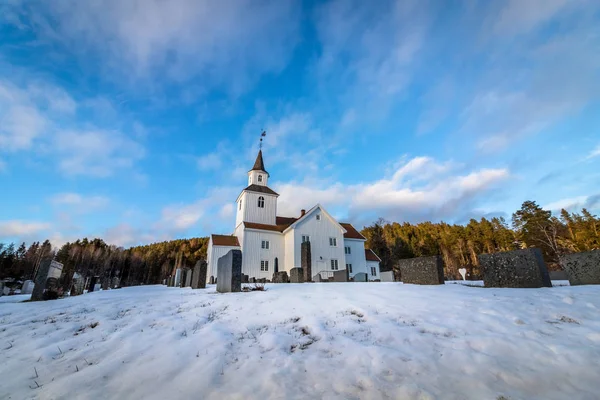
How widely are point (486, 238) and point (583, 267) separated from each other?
5959cm

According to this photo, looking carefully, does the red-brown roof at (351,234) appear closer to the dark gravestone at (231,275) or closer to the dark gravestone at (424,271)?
the dark gravestone at (424,271)

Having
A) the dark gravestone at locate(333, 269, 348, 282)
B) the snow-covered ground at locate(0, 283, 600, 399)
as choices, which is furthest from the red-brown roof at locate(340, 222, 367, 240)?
the snow-covered ground at locate(0, 283, 600, 399)

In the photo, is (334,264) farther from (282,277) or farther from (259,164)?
(259,164)

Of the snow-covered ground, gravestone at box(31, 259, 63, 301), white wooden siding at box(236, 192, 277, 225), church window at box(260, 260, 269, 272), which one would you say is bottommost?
the snow-covered ground

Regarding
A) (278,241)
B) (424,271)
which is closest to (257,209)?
(278,241)

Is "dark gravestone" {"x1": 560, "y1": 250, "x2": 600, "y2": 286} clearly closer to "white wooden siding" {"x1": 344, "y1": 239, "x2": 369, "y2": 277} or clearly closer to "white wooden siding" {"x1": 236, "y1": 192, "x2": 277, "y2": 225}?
"white wooden siding" {"x1": 344, "y1": 239, "x2": 369, "y2": 277}

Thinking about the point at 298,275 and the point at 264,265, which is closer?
the point at 298,275

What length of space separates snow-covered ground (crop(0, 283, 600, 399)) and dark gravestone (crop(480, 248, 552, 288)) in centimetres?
147

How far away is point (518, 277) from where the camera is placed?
7.80 meters

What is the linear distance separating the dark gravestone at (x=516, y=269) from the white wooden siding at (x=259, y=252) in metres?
22.9

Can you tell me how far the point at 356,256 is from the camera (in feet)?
109

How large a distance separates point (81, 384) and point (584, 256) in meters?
12.7

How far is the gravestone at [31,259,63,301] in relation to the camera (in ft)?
34.7

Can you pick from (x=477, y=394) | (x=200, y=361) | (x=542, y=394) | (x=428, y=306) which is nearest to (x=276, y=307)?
(x=200, y=361)
